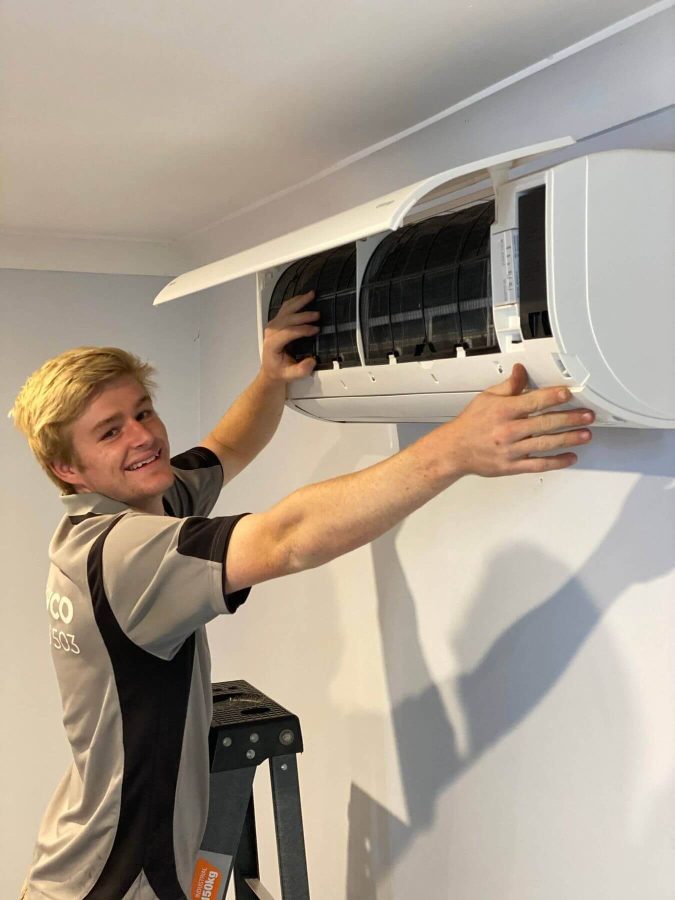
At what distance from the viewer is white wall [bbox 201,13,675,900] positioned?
122cm

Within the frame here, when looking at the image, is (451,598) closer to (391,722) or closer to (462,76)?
(391,722)

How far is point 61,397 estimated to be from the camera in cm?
149

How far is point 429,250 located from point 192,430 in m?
1.72

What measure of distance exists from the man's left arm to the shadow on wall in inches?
13.1

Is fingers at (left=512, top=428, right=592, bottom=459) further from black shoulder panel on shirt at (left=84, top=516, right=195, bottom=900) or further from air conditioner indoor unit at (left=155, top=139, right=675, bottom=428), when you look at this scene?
black shoulder panel on shirt at (left=84, top=516, right=195, bottom=900)

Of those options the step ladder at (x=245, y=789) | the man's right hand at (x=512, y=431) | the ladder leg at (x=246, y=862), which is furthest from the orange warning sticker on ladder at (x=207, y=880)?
the man's right hand at (x=512, y=431)

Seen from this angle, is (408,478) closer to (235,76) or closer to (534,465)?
(534,465)

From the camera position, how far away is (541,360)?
1.02 m

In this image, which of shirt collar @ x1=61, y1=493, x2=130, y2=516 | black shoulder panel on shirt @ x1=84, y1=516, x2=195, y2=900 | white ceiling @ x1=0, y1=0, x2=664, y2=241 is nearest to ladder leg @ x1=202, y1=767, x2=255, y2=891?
black shoulder panel on shirt @ x1=84, y1=516, x2=195, y2=900

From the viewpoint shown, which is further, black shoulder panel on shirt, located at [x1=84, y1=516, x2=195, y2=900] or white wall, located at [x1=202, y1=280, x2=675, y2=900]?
black shoulder panel on shirt, located at [x1=84, y1=516, x2=195, y2=900]

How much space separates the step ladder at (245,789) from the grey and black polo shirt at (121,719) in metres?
0.10

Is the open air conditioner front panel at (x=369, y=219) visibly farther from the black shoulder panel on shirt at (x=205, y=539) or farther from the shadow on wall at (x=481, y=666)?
the shadow on wall at (x=481, y=666)

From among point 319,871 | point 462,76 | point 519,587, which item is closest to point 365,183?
point 462,76

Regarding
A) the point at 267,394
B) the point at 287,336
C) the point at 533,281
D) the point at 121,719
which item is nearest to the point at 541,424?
the point at 533,281
